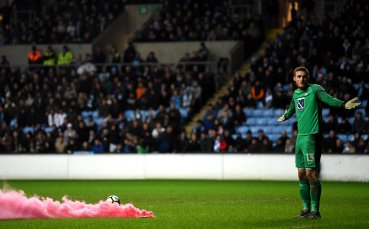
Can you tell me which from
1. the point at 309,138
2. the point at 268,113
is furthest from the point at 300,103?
the point at 268,113

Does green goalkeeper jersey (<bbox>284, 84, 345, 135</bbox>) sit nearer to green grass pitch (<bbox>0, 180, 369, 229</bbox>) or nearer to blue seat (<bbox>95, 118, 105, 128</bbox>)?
green grass pitch (<bbox>0, 180, 369, 229</bbox>)

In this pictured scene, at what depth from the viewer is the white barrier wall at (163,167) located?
2764 centimetres

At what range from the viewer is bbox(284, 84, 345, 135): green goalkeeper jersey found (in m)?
14.4

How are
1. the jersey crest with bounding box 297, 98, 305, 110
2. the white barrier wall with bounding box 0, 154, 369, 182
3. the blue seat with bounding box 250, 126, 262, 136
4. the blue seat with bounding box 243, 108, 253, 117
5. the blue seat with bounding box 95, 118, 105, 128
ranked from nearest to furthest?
the jersey crest with bounding box 297, 98, 305, 110, the white barrier wall with bounding box 0, 154, 369, 182, the blue seat with bounding box 250, 126, 262, 136, the blue seat with bounding box 243, 108, 253, 117, the blue seat with bounding box 95, 118, 105, 128

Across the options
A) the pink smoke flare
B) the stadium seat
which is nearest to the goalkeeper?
the pink smoke flare

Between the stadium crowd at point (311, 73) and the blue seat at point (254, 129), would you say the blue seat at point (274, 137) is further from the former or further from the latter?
the stadium crowd at point (311, 73)

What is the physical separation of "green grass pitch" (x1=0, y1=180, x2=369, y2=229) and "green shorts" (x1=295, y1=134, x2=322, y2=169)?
37.0 inches

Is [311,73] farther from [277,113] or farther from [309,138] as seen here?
[309,138]

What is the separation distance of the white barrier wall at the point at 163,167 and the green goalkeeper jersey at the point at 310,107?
495 inches

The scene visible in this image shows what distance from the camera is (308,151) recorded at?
14289 mm

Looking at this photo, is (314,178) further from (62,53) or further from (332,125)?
(62,53)

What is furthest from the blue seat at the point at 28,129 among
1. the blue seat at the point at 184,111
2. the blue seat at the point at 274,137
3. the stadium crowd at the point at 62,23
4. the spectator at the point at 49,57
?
the blue seat at the point at 274,137

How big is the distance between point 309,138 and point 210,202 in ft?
17.0

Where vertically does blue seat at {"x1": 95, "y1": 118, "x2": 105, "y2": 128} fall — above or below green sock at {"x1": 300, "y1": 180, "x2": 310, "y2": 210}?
above
